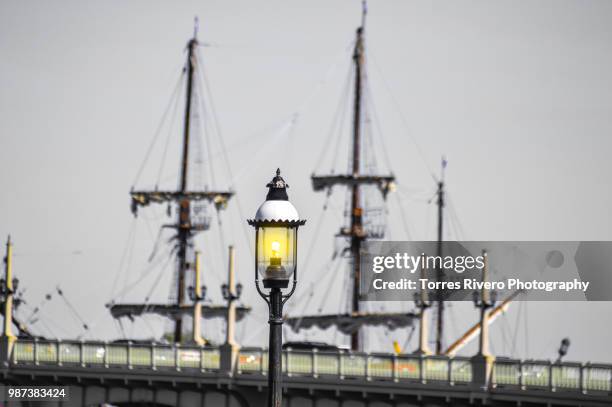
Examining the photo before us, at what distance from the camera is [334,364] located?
242 feet

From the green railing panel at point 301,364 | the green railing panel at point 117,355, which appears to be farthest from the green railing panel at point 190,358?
the green railing panel at point 301,364

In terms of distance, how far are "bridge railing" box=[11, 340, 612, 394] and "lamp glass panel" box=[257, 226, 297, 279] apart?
3766 cm

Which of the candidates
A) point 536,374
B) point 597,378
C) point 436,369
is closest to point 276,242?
point 597,378

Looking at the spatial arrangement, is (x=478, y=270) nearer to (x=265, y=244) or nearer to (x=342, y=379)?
(x=342, y=379)

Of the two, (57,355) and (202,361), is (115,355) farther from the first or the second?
(202,361)

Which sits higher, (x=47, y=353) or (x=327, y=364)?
(x=47, y=353)

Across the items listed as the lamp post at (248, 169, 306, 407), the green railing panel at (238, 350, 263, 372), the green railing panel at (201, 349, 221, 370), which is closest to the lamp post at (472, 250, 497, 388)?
the green railing panel at (238, 350, 263, 372)

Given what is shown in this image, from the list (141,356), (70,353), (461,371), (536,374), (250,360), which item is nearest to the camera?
(536,374)

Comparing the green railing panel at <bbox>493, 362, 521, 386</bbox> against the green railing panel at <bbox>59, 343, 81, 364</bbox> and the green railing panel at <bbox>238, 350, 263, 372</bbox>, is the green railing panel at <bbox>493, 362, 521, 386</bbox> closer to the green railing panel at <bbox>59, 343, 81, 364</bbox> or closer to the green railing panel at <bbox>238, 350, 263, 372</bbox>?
the green railing panel at <bbox>238, 350, 263, 372</bbox>

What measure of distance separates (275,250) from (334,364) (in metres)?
47.7

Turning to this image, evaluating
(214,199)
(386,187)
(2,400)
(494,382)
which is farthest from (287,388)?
(214,199)

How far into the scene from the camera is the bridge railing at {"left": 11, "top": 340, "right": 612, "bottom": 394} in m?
64.6

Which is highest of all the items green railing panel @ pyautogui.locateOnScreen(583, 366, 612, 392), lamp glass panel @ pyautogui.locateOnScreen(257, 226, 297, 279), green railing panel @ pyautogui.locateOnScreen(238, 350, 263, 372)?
green railing panel @ pyautogui.locateOnScreen(238, 350, 263, 372)

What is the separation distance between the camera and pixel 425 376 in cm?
7038
